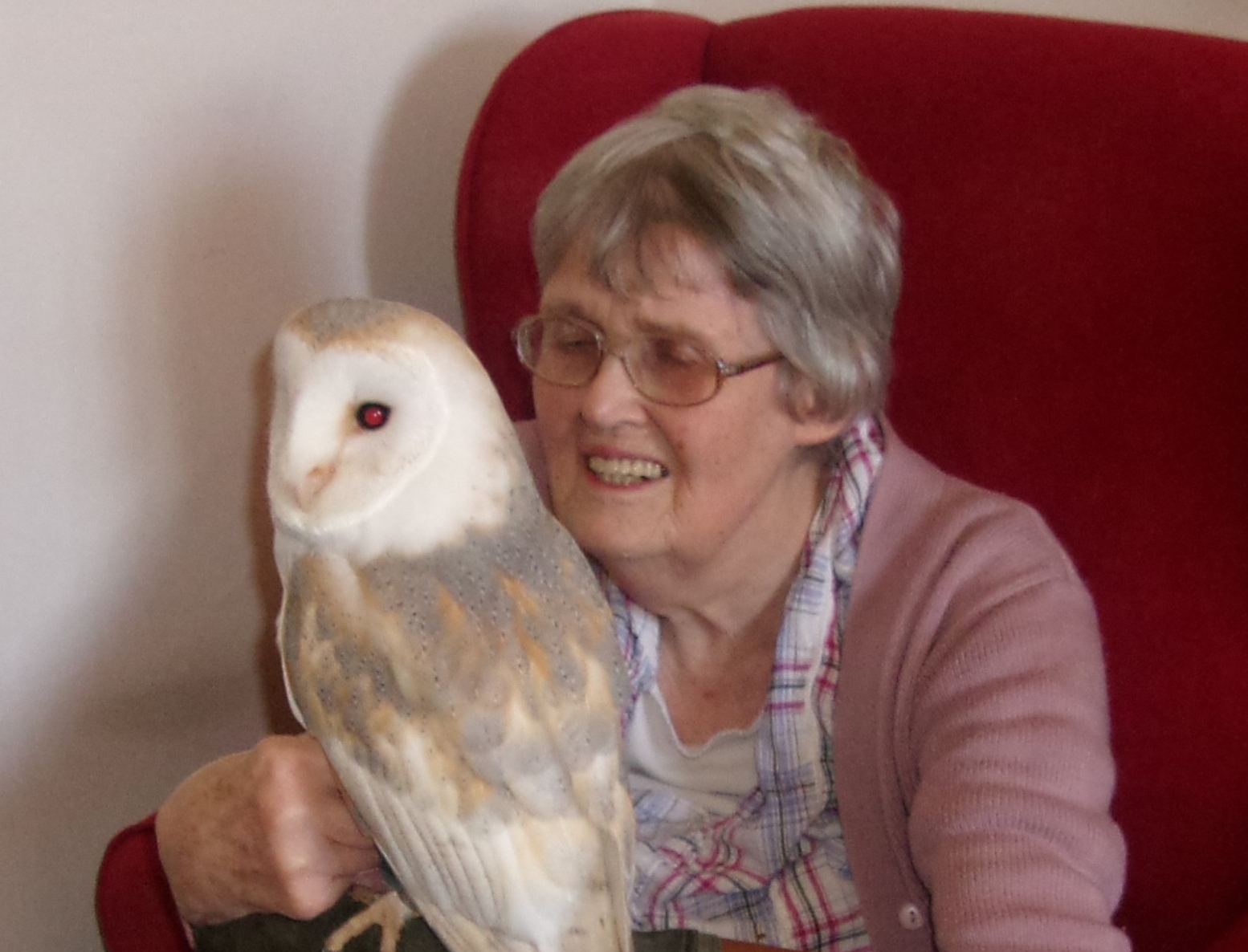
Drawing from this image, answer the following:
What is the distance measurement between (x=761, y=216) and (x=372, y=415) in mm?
384

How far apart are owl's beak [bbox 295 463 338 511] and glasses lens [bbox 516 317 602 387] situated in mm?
316

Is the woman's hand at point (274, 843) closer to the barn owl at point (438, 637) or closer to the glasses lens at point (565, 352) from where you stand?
the barn owl at point (438, 637)

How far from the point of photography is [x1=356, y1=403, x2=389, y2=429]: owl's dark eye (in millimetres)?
560

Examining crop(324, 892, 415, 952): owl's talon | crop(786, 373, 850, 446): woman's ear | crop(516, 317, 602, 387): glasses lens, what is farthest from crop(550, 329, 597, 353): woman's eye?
crop(324, 892, 415, 952): owl's talon

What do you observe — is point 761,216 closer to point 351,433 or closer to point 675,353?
point 675,353

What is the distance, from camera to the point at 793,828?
918 mm

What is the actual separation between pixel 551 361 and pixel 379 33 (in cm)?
45

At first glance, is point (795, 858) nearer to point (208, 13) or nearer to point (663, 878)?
point (663, 878)

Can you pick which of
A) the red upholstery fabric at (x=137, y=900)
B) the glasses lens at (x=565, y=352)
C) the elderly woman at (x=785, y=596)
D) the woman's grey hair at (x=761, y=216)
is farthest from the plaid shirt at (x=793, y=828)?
the red upholstery fabric at (x=137, y=900)

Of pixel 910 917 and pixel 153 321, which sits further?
pixel 153 321

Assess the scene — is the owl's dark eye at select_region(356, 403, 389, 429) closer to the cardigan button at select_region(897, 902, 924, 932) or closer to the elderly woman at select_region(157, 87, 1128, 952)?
the elderly woman at select_region(157, 87, 1128, 952)

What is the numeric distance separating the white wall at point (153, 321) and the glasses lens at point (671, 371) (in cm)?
41

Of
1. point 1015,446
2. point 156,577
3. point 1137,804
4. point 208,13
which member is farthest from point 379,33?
point 1137,804

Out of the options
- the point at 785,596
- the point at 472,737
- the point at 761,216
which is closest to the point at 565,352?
the point at 761,216
